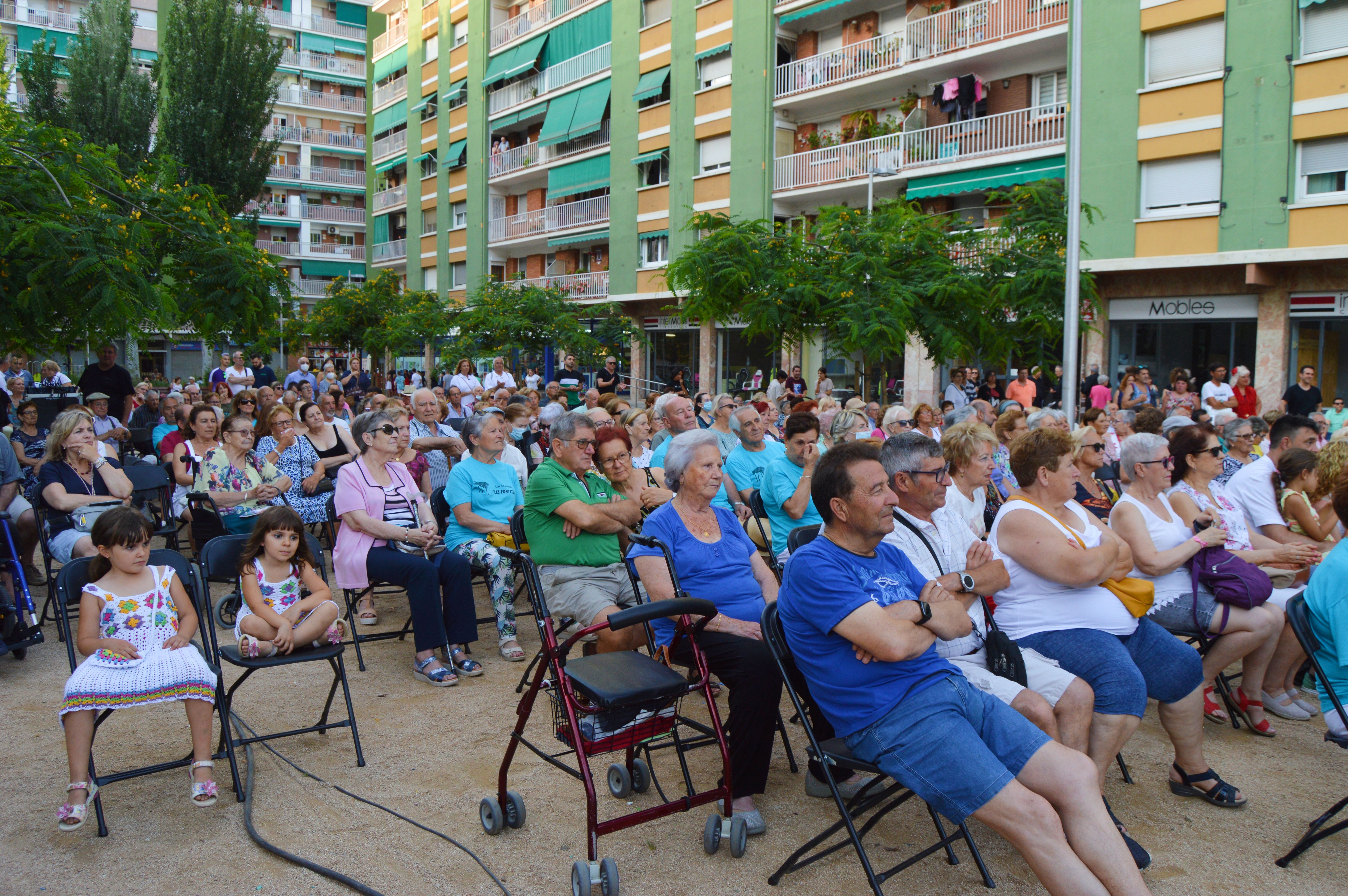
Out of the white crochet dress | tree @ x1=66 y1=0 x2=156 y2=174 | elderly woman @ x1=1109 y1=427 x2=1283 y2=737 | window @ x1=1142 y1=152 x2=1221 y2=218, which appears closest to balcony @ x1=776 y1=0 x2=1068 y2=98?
window @ x1=1142 y1=152 x2=1221 y2=218

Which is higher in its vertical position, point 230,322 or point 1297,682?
point 230,322

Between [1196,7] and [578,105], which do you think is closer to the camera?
[1196,7]

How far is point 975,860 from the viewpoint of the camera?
11.0 ft

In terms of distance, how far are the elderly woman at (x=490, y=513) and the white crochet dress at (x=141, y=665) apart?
195 centimetres

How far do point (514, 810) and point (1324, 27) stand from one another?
20.2m

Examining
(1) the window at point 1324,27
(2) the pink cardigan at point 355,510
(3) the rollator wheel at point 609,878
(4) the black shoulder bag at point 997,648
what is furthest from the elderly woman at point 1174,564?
(1) the window at point 1324,27

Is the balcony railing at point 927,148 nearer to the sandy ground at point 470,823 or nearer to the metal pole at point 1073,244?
the metal pole at point 1073,244

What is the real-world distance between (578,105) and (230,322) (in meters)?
25.7

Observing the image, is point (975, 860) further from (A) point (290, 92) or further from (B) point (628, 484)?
(A) point (290, 92)

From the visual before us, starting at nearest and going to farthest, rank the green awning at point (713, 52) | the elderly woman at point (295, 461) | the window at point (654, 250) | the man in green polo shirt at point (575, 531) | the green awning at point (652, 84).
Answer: the man in green polo shirt at point (575, 531) → the elderly woman at point (295, 461) → the green awning at point (713, 52) → the green awning at point (652, 84) → the window at point (654, 250)

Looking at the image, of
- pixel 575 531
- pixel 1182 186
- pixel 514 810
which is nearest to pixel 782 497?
pixel 575 531

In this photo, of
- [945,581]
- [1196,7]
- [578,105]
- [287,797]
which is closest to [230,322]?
[287,797]

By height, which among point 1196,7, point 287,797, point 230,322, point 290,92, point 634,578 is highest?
point 290,92

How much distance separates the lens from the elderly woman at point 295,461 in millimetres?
7582
